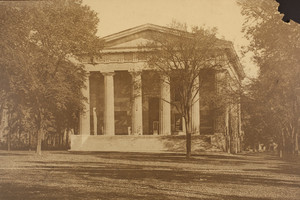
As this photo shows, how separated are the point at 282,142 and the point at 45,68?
46.1ft

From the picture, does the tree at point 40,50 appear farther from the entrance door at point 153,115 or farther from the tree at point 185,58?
the entrance door at point 153,115

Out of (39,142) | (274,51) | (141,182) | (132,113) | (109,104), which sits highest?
(274,51)

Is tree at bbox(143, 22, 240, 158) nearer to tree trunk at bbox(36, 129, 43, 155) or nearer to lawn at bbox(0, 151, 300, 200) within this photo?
lawn at bbox(0, 151, 300, 200)

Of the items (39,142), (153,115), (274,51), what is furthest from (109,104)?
(274,51)

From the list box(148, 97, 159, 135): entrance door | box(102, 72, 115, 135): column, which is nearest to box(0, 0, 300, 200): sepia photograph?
box(102, 72, 115, 135): column

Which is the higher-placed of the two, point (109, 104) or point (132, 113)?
point (109, 104)

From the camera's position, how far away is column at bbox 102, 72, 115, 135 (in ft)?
108

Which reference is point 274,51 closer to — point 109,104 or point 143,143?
point 143,143

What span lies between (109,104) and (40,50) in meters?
17.0

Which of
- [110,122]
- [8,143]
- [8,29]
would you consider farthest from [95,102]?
[8,29]

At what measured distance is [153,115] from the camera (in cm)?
3716

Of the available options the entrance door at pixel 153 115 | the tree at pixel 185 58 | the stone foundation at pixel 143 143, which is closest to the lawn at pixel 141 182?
the tree at pixel 185 58

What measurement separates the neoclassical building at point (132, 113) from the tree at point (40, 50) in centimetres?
492

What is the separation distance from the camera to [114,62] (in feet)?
106
